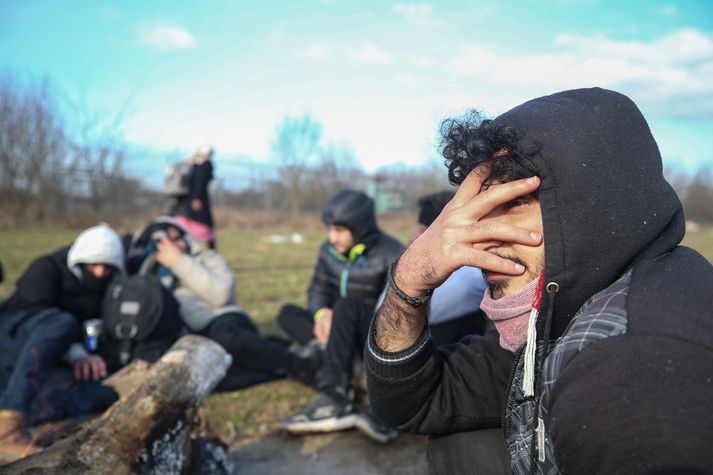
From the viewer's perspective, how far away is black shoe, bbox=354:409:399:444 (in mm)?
3285

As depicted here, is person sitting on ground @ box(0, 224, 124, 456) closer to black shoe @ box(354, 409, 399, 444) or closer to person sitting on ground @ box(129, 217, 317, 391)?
person sitting on ground @ box(129, 217, 317, 391)

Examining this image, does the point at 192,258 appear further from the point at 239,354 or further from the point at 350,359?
the point at 350,359

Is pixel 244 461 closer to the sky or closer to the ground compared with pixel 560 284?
closer to the ground

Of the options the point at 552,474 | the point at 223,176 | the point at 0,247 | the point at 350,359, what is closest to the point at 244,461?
the point at 350,359

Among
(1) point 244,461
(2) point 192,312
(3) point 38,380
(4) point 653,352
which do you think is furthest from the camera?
(2) point 192,312

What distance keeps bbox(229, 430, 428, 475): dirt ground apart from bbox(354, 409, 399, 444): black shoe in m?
0.05

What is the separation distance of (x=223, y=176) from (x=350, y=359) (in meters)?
25.8

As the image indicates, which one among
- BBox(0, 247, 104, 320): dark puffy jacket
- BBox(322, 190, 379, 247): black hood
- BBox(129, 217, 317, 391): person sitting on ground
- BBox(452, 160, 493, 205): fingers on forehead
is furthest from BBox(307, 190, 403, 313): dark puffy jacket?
BBox(452, 160, 493, 205): fingers on forehead

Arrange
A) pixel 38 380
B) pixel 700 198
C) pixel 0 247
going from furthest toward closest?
pixel 700 198 < pixel 0 247 < pixel 38 380

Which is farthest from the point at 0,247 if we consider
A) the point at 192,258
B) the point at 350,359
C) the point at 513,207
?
the point at 513,207

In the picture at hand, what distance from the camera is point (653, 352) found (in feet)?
3.58

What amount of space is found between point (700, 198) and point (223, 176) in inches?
1593

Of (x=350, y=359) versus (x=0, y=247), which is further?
(x=0, y=247)

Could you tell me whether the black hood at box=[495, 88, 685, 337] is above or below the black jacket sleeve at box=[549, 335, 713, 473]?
above
